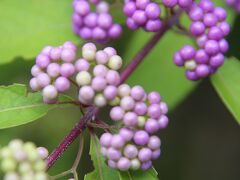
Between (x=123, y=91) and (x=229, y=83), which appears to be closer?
(x=123, y=91)

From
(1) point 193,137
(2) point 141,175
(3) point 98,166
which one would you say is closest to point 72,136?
(3) point 98,166

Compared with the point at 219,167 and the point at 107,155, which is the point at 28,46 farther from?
the point at 219,167

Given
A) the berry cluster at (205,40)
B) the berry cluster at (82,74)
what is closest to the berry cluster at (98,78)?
the berry cluster at (82,74)

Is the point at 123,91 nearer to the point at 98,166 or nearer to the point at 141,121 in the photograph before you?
the point at 141,121

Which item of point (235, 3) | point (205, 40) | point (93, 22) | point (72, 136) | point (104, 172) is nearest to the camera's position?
point (72, 136)

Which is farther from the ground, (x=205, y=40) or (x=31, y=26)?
(x=31, y=26)

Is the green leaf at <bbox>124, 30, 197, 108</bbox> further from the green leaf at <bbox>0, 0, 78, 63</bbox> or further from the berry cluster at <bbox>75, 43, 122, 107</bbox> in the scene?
the berry cluster at <bbox>75, 43, 122, 107</bbox>
